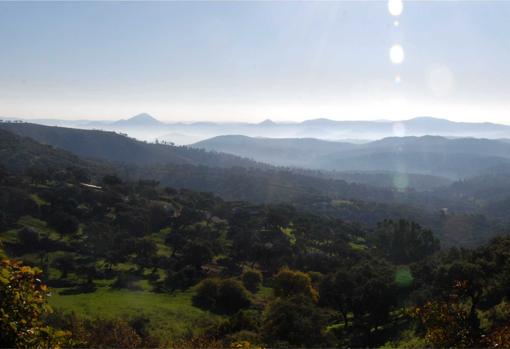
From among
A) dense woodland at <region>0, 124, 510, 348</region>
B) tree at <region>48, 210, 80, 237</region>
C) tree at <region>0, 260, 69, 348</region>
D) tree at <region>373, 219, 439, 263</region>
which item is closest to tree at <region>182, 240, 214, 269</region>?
dense woodland at <region>0, 124, 510, 348</region>

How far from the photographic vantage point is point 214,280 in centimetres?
5291

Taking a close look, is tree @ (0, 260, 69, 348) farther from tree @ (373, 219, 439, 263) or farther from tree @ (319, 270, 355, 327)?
tree @ (373, 219, 439, 263)

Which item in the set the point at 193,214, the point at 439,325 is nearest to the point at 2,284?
the point at 439,325

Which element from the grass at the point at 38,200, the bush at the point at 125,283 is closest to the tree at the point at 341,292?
the bush at the point at 125,283

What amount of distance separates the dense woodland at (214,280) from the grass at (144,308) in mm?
146

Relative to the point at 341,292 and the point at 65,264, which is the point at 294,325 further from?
the point at 65,264

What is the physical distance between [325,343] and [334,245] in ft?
216

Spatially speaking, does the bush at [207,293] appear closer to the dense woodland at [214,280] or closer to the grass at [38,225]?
the dense woodland at [214,280]

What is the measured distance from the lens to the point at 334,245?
94.0 meters

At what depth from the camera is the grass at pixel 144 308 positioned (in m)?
39.3

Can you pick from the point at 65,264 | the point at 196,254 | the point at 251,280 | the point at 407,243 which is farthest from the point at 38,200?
the point at 407,243

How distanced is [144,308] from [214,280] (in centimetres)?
1145

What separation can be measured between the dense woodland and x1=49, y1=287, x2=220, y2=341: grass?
0.15m

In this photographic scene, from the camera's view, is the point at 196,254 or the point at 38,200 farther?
the point at 38,200
